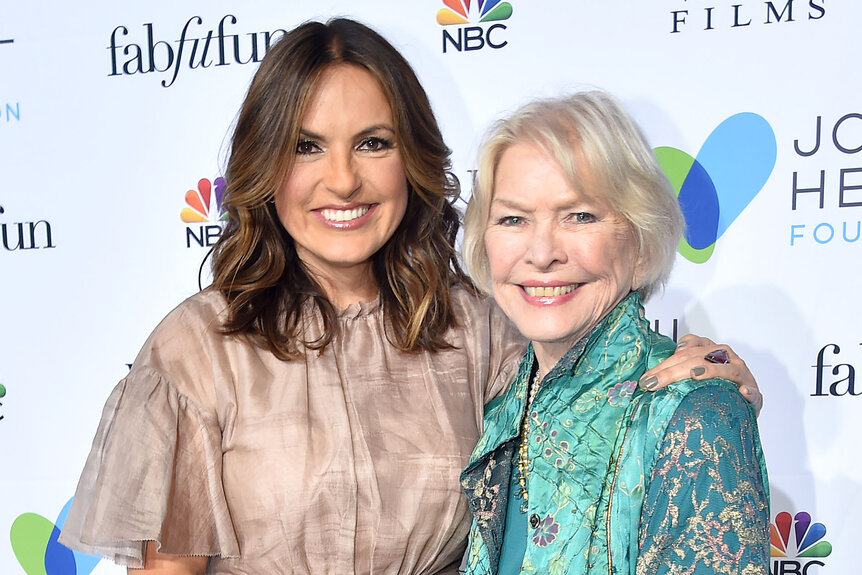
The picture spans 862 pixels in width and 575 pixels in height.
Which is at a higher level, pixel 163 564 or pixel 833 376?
pixel 833 376

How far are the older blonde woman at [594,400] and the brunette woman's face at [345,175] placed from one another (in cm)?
24

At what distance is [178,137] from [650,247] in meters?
1.77

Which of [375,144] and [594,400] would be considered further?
[375,144]

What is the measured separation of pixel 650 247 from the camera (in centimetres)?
132

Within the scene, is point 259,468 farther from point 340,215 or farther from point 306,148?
point 306,148

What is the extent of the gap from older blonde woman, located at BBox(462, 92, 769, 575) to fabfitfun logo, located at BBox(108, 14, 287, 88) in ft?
4.56

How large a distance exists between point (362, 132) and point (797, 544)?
1.69 metres

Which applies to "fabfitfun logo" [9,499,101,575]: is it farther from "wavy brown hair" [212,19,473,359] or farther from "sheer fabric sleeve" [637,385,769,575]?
"sheer fabric sleeve" [637,385,769,575]

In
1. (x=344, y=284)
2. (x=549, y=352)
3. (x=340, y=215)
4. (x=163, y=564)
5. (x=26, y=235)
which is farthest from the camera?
(x=26, y=235)

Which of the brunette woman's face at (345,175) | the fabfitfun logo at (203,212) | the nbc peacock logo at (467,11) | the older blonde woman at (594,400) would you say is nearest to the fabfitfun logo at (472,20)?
the nbc peacock logo at (467,11)

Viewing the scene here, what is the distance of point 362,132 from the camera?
161 cm

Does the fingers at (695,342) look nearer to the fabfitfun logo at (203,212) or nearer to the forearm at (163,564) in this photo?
the forearm at (163,564)

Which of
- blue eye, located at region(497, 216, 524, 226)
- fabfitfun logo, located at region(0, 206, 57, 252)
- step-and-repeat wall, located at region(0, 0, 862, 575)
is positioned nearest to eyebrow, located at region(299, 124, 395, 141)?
blue eye, located at region(497, 216, 524, 226)

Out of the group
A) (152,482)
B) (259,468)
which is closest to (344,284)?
(259,468)
